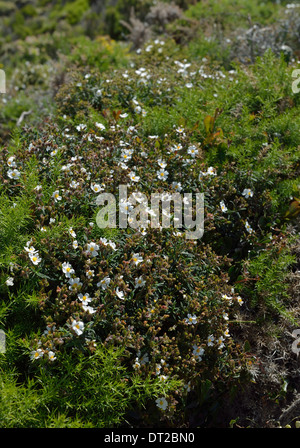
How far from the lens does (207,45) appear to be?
5.84 m

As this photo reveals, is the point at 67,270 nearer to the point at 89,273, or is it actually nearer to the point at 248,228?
the point at 89,273

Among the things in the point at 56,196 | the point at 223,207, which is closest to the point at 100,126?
the point at 56,196

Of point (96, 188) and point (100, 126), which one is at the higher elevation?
point (100, 126)

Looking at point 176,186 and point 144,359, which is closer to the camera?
point 144,359

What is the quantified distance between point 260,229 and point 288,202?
1.54 feet

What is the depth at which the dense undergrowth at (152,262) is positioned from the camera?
2389 mm

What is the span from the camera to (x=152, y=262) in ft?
9.20

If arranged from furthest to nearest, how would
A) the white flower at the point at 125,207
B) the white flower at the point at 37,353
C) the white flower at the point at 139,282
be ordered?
the white flower at the point at 125,207
the white flower at the point at 139,282
the white flower at the point at 37,353

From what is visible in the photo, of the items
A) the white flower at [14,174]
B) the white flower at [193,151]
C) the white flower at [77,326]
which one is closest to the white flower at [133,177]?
the white flower at [193,151]

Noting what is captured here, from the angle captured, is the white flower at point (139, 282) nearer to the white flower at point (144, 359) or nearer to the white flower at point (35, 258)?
the white flower at point (144, 359)

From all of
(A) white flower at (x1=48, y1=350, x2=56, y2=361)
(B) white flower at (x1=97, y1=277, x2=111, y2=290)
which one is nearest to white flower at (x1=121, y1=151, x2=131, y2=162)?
(B) white flower at (x1=97, y1=277, x2=111, y2=290)

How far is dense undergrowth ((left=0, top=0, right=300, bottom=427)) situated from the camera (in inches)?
94.0

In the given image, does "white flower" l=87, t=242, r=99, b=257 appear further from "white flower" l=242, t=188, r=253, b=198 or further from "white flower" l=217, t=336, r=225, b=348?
"white flower" l=242, t=188, r=253, b=198
